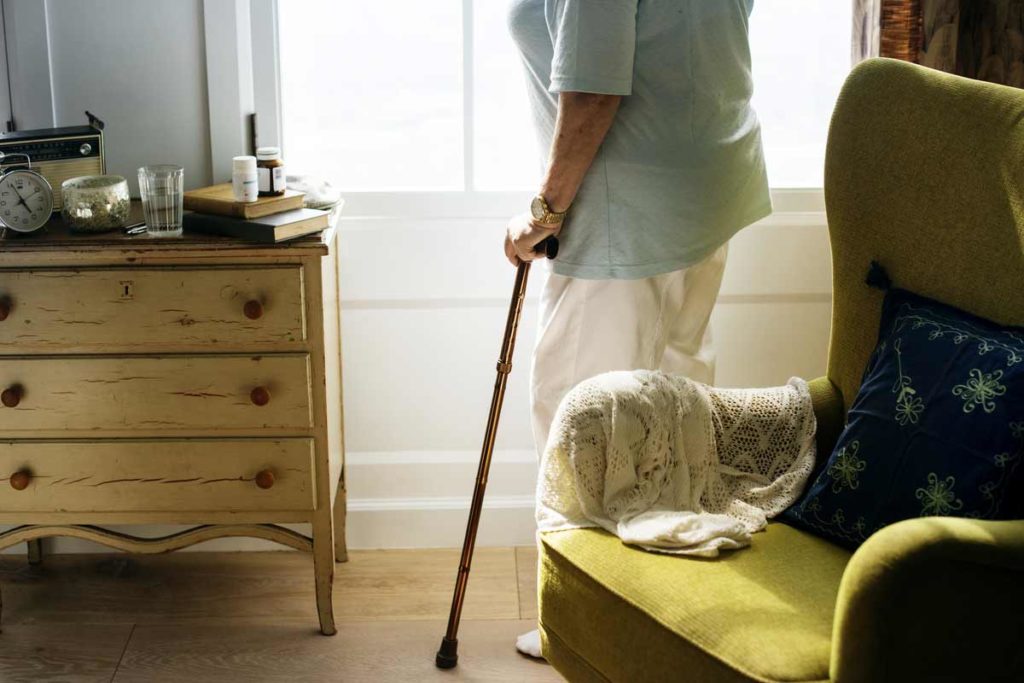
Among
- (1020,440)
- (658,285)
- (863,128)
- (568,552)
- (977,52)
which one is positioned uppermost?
(977,52)

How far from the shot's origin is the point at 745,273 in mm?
2570

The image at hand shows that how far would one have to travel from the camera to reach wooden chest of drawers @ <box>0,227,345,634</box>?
2014 mm

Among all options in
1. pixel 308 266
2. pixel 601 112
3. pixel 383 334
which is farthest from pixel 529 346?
pixel 601 112

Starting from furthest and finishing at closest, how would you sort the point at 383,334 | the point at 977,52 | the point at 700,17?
the point at 383,334, the point at 977,52, the point at 700,17

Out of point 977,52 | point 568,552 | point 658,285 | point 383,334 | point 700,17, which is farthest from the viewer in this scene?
point 383,334

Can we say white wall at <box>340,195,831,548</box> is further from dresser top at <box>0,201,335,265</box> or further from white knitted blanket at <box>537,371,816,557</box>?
white knitted blanket at <box>537,371,816,557</box>

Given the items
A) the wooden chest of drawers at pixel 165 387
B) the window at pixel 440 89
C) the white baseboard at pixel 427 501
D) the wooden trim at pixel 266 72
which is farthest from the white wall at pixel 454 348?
the wooden chest of drawers at pixel 165 387

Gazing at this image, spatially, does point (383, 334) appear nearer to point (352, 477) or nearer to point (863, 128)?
point (352, 477)

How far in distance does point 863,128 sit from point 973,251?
281 millimetres

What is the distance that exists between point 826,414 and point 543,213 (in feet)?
1.90

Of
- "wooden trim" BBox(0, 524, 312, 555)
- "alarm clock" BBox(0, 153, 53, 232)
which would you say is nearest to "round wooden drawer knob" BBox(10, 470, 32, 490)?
"wooden trim" BBox(0, 524, 312, 555)

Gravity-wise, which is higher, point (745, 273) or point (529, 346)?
point (745, 273)

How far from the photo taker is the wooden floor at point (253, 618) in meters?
2.16

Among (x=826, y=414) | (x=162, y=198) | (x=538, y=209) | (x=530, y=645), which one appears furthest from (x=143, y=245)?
(x=826, y=414)
